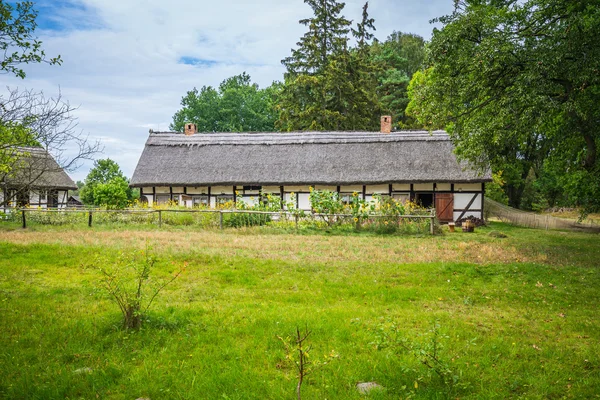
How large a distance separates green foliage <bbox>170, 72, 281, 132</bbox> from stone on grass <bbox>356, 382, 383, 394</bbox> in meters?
37.8

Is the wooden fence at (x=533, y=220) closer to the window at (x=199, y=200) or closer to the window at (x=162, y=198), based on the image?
the window at (x=199, y=200)

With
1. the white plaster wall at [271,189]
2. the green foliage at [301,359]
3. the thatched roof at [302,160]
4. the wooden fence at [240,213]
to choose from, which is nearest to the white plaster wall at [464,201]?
the thatched roof at [302,160]

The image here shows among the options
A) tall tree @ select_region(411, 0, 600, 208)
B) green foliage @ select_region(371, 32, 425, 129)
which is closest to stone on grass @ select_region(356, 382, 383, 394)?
tall tree @ select_region(411, 0, 600, 208)

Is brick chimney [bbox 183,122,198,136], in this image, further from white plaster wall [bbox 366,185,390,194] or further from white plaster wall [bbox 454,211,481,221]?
white plaster wall [bbox 454,211,481,221]

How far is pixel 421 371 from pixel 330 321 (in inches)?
67.2

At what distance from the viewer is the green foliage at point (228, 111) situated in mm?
41000

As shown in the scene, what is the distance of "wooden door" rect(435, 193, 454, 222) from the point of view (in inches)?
819

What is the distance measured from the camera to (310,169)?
22078 mm

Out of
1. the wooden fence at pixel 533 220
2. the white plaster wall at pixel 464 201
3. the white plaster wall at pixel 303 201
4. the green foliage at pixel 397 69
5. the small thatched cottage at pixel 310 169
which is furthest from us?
the green foliage at pixel 397 69

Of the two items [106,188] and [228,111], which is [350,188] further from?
[228,111]

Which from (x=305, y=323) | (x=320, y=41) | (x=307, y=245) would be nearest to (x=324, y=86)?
(x=320, y=41)

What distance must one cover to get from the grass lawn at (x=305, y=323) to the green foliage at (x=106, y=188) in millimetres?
13375

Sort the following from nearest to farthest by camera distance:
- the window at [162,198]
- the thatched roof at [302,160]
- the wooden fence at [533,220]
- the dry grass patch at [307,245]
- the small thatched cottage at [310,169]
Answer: the dry grass patch at [307,245], the wooden fence at [533,220], the small thatched cottage at [310,169], the thatched roof at [302,160], the window at [162,198]

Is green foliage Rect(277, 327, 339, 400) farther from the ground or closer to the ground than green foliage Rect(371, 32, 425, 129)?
closer to the ground
